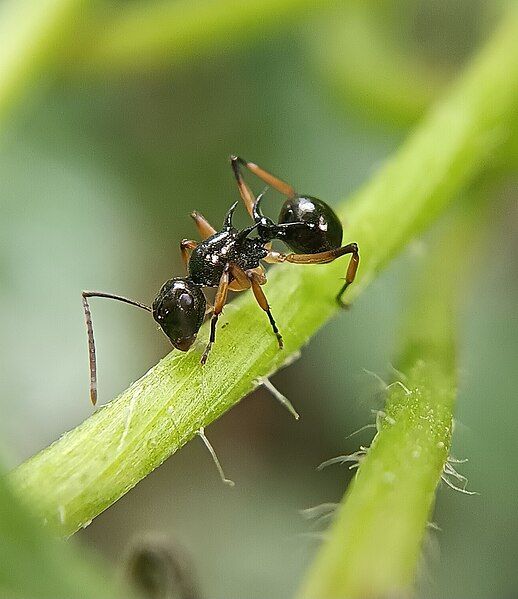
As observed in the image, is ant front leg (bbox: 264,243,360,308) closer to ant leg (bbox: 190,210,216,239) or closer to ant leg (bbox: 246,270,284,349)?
ant leg (bbox: 246,270,284,349)

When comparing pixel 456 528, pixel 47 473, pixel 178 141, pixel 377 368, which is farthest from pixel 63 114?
pixel 47 473

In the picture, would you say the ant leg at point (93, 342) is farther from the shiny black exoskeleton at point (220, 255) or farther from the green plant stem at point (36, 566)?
the green plant stem at point (36, 566)

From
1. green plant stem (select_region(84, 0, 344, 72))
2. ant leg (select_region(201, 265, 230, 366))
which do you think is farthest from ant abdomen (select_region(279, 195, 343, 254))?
green plant stem (select_region(84, 0, 344, 72))

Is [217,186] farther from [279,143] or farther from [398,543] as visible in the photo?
[398,543]

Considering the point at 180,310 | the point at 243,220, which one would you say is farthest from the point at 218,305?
the point at 243,220

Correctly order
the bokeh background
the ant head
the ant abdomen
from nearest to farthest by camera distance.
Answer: the ant head < the ant abdomen < the bokeh background

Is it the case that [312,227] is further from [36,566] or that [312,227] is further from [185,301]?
[36,566]
